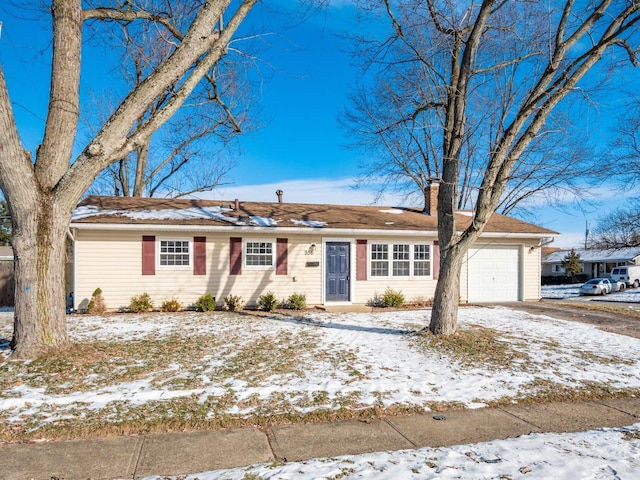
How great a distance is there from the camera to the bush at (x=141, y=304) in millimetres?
12344

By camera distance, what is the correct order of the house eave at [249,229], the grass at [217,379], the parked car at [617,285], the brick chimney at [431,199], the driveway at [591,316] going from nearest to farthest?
the grass at [217,379], the driveway at [591,316], the house eave at [249,229], the brick chimney at [431,199], the parked car at [617,285]

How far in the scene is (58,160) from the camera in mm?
6906

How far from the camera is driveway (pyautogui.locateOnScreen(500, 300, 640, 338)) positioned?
10887 mm

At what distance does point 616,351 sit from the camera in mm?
8055

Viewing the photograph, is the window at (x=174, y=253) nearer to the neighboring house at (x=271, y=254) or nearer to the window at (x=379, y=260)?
the neighboring house at (x=271, y=254)

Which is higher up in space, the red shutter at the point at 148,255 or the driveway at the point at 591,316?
the red shutter at the point at 148,255

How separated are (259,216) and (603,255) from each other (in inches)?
1642

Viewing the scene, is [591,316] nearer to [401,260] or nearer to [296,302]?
[401,260]

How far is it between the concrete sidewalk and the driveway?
680 cm

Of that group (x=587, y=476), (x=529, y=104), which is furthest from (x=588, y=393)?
(x=529, y=104)

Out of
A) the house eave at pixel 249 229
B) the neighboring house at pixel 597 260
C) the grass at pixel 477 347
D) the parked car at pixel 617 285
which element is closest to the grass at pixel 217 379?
the grass at pixel 477 347

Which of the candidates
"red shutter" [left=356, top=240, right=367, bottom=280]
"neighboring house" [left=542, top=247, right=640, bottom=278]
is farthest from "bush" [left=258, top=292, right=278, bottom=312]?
"neighboring house" [left=542, top=247, right=640, bottom=278]

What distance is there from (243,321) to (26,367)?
5228 mm

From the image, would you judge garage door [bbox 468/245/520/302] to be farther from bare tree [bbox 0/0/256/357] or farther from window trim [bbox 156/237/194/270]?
bare tree [bbox 0/0/256/357]
